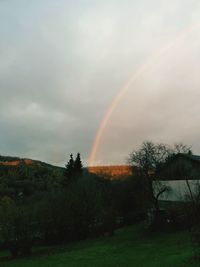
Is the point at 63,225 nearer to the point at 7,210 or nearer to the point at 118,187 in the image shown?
the point at 7,210

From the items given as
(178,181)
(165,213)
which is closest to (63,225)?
(165,213)

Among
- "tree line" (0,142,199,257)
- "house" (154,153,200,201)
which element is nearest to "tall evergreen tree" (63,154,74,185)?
"tree line" (0,142,199,257)

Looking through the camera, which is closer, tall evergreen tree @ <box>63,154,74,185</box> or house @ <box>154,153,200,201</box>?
house @ <box>154,153,200,201</box>

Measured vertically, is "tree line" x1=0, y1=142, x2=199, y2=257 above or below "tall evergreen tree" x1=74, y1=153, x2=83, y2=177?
below

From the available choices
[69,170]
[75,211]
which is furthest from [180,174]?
[69,170]

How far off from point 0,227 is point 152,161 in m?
19.7

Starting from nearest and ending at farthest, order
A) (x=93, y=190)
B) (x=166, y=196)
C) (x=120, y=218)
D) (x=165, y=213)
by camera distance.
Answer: (x=165, y=213) < (x=93, y=190) < (x=166, y=196) < (x=120, y=218)

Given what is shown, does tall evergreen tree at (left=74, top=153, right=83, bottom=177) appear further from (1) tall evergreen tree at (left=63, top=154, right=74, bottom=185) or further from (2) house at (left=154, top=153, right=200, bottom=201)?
(2) house at (left=154, top=153, right=200, bottom=201)

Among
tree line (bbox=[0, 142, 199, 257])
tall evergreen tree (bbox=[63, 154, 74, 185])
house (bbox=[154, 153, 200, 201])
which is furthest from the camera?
tall evergreen tree (bbox=[63, 154, 74, 185])

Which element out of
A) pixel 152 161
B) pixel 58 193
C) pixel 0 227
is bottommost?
pixel 0 227

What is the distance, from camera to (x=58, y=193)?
160 feet

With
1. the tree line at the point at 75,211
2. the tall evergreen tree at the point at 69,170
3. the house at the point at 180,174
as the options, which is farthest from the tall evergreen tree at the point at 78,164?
the house at the point at 180,174

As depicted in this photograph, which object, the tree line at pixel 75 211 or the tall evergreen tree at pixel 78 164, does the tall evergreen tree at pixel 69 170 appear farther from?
the tree line at pixel 75 211

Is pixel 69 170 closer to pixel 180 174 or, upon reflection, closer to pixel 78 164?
pixel 78 164
